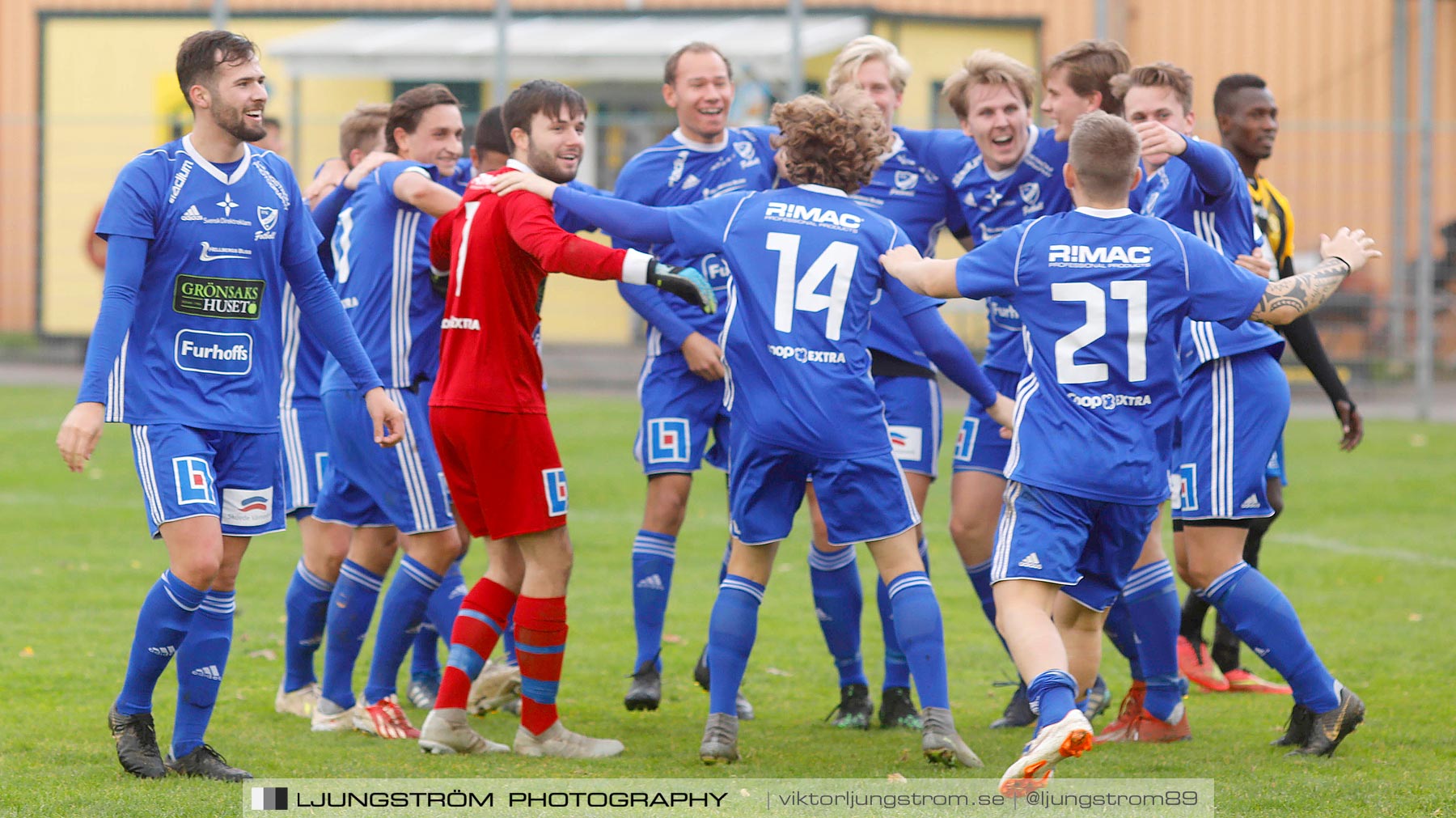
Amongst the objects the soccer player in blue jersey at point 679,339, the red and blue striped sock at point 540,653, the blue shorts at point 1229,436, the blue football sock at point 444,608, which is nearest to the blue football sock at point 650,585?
the soccer player in blue jersey at point 679,339

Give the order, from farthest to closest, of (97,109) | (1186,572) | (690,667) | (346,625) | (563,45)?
(97,109) < (563,45) < (690,667) < (346,625) < (1186,572)

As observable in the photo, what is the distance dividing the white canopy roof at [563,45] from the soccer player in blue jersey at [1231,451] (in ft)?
42.3

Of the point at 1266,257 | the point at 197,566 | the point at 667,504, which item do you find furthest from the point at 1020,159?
the point at 197,566

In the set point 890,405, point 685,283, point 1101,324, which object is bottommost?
point 890,405

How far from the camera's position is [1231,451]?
5344mm

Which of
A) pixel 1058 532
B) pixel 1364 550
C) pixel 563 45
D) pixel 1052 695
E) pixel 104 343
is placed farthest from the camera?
pixel 563 45

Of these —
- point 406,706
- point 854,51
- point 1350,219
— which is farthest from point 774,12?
point 406,706

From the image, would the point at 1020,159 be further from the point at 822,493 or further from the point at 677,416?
the point at 822,493

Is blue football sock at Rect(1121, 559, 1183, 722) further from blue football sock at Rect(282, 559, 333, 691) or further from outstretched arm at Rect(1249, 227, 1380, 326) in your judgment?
→ blue football sock at Rect(282, 559, 333, 691)

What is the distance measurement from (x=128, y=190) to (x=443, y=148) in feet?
5.23

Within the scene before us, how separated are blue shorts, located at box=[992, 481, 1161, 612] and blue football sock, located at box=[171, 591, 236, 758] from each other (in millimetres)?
2345

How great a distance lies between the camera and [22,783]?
472 centimetres

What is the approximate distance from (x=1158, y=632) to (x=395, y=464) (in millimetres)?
2700

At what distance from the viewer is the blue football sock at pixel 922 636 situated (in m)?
5.09
